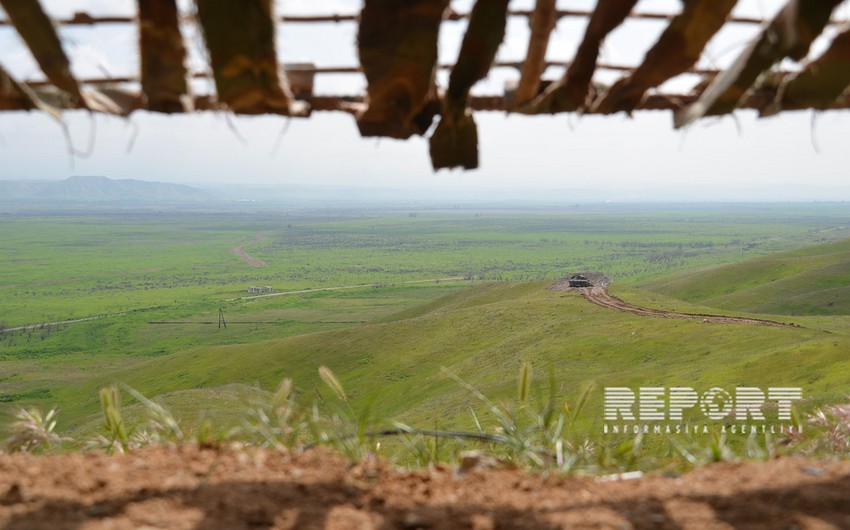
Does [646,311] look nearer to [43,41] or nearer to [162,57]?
[162,57]

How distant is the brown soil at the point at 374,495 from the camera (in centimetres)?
362

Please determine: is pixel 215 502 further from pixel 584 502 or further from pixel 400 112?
pixel 400 112

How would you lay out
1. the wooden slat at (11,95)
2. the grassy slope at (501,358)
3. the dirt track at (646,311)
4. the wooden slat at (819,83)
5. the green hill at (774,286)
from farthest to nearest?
1. the green hill at (774,286)
2. the dirt track at (646,311)
3. the grassy slope at (501,358)
4. the wooden slat at (819,83)
5. the wooden slat at (11,95)

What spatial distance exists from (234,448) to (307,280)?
137794 mm

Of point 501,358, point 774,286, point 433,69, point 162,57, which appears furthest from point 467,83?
point 774,286

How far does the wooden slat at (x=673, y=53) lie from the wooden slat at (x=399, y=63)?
129 centimetres

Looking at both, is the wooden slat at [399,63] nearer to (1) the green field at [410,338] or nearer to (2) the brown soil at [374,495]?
(1) the green field at [410,338]

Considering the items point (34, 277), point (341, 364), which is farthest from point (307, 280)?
point (341, 364)

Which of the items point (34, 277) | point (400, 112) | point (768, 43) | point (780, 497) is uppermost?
point (768, 43)

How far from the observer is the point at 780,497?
3.88 metres

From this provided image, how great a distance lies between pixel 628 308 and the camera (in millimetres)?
41750

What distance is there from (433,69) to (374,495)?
105 inches

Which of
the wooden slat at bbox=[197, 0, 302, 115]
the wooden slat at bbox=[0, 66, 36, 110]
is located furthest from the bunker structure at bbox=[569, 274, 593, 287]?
the wooden slat at bbox=[0, 66, 36, 110]

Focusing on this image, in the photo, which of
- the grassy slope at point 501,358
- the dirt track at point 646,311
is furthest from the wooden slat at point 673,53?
the dirt track at point 646,311
